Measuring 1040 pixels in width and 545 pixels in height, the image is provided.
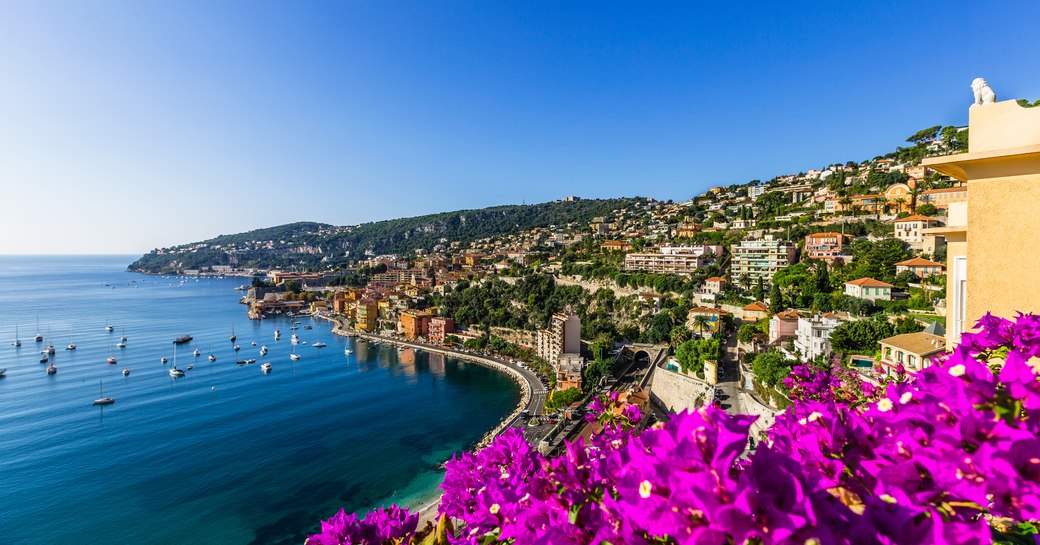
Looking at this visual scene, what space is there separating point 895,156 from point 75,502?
59.7 metres

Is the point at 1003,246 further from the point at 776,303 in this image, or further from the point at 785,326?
the point at 776,303

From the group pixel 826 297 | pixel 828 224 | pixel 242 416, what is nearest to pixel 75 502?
pixel 242 416

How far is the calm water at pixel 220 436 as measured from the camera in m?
13.3

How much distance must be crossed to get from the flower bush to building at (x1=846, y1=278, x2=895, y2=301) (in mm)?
22305

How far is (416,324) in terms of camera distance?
121ft

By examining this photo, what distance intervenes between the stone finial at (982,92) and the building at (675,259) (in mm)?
30247

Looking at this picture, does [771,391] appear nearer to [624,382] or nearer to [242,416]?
[624,382]

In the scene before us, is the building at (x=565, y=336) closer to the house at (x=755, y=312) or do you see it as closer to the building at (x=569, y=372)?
Result: the building at (x=569, y=372)

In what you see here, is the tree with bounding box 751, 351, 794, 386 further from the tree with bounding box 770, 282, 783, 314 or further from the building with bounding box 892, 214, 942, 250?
the building with bounding box 892, 214, 942, 250

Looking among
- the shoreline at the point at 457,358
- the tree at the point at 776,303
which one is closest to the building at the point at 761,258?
the tree at the point at 776,303

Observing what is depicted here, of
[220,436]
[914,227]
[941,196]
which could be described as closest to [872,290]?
[914,227]

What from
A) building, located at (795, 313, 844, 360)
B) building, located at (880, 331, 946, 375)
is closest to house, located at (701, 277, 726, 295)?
building, located at (795, 313, 844, 360)

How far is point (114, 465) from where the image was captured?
52.9ft

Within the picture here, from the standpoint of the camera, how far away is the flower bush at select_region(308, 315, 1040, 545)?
2.55 ft
